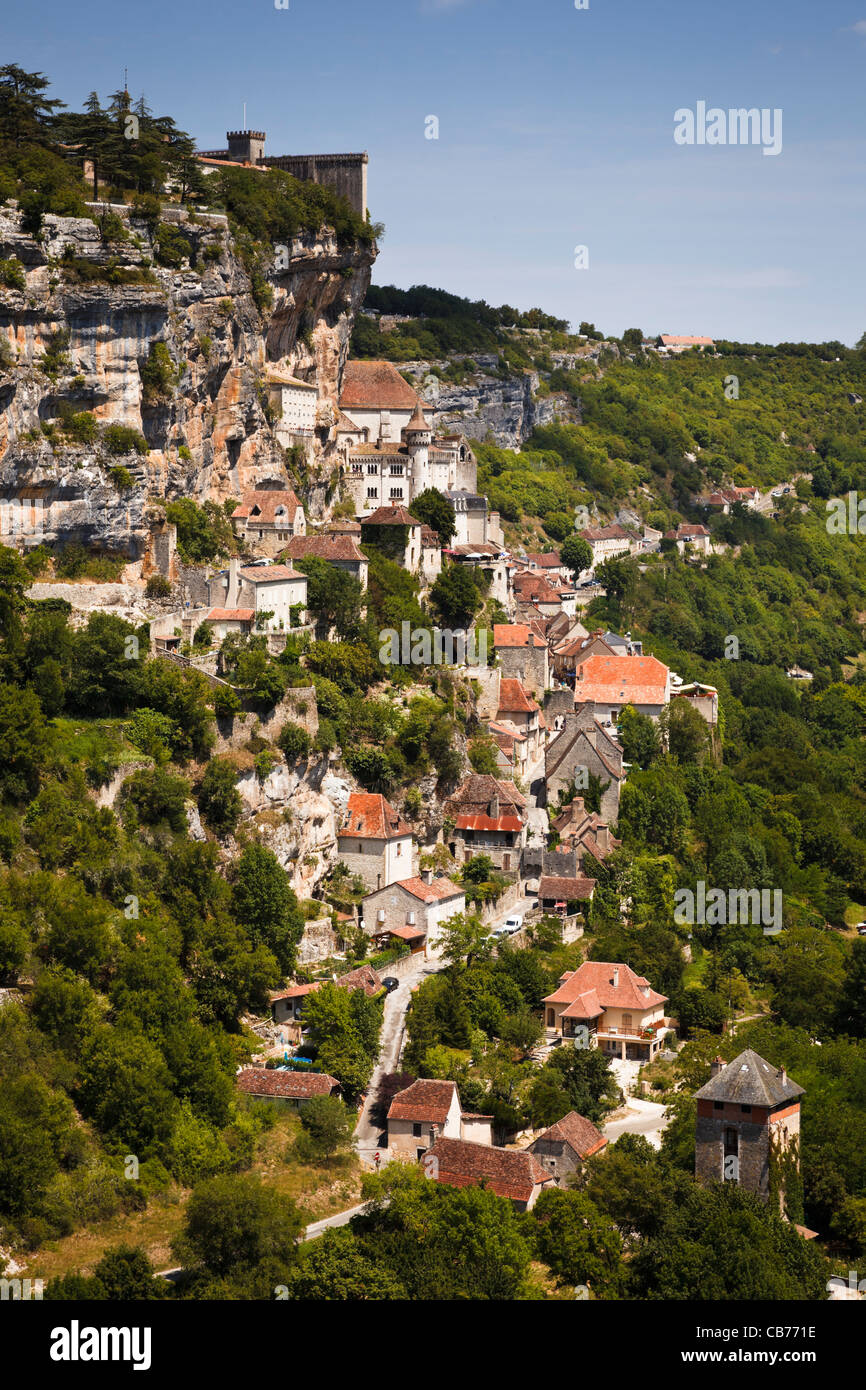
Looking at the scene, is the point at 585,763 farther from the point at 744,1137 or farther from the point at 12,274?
the point at 12,274

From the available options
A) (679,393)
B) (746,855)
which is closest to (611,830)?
(746,855)

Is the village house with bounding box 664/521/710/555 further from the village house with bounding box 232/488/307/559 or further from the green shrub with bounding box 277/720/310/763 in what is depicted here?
the green shrub with bounding box 277/720/310/763

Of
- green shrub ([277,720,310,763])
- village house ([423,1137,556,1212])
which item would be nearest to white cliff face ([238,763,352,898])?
green shrub ([277,720,310,763])

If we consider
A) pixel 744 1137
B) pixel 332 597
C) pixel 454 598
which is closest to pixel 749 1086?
pixel 744 1137

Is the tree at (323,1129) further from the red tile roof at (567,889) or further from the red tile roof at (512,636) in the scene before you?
the red tile roof at (512,636)

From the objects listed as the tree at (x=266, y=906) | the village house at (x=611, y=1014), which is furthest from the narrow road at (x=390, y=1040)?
the village house at (x=611, y=1014)

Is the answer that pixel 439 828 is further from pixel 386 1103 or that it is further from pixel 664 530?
pixel 664 530
